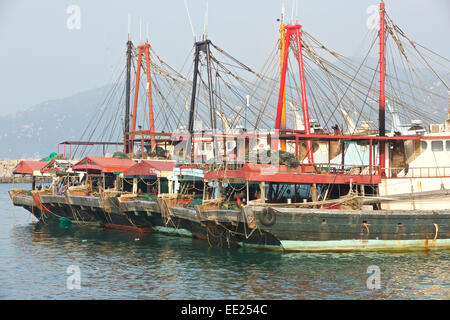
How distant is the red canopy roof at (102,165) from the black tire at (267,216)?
19724 millimetres

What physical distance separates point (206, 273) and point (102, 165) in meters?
21.2

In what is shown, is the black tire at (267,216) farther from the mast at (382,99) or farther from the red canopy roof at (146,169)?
the red canopy roof at (146,169)

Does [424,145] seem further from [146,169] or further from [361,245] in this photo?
[146,169]

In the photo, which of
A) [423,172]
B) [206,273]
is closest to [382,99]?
[423,172]

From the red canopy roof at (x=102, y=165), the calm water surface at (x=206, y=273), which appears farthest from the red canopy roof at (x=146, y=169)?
the calm water surface at (x=206, y=273)

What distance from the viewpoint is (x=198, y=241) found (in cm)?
3556

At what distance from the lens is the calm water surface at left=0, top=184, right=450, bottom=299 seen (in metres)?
22.6

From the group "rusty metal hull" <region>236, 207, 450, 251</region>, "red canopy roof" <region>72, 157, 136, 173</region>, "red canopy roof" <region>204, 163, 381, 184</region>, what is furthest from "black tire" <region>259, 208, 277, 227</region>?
"red canopy roof" <region>72, 157, 136, 173</region>

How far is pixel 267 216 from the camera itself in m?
28.2

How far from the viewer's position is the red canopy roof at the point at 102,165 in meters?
45.0

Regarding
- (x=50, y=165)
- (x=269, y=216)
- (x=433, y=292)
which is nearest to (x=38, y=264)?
(x=269, y=216)
